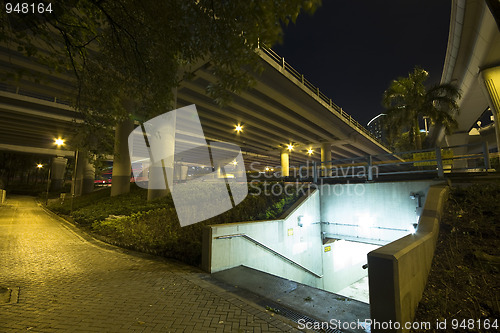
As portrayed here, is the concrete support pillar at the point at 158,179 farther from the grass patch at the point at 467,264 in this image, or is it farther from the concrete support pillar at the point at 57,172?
the concrete support pillar at the point at 57,172

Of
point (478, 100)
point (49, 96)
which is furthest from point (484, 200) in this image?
point (49, 96)

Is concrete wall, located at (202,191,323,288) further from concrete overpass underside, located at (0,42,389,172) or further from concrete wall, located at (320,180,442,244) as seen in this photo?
Result: concrete overpass underside, located at (0,42,389,172)

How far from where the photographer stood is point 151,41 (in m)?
5.13

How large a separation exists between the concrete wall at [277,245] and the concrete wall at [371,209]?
741mm

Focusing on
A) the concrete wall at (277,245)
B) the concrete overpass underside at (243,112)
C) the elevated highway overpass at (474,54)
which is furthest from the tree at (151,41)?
the elevated highway overpass at (474,54)

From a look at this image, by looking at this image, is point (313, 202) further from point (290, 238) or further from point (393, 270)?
point (393, 270)

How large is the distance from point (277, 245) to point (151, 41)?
301 inches

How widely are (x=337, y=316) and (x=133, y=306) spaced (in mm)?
3519

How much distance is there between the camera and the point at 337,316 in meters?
4.04

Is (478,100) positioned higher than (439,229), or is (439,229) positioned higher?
(478,100)

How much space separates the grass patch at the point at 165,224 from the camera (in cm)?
741

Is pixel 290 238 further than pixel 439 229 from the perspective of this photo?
Yes

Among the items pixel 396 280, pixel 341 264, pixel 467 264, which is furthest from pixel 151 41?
pixel 341 264

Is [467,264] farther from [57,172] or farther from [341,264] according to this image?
[57,172]
